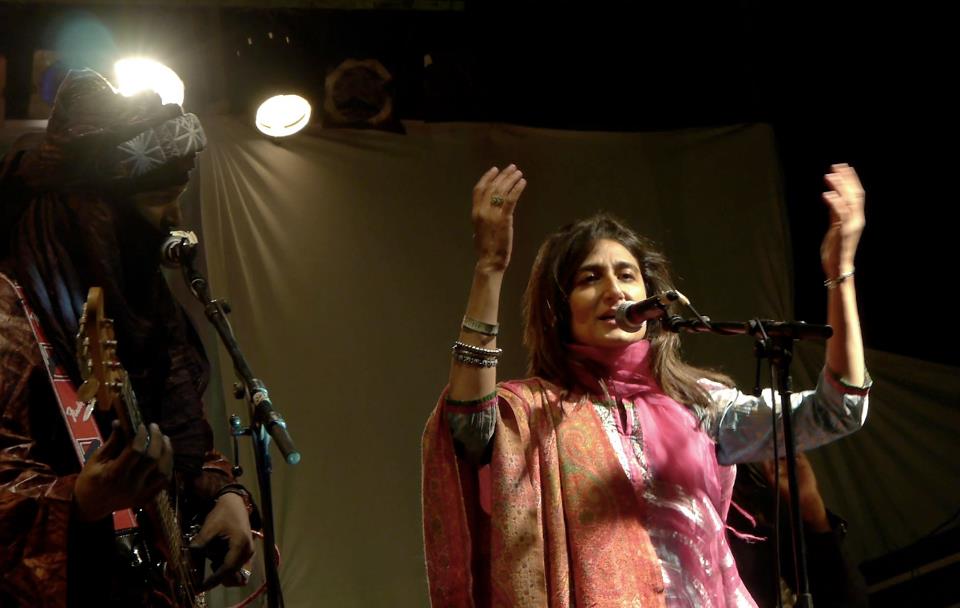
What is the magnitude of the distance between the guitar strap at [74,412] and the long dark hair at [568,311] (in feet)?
3.20

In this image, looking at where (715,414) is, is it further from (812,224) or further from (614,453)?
(812,224)

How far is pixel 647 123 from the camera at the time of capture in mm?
5328

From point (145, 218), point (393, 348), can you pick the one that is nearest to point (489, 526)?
point (145, 218)

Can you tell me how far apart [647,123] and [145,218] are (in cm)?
339

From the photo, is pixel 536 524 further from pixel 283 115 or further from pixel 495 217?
pixel 283 115

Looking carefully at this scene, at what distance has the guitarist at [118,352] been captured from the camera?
194 cm

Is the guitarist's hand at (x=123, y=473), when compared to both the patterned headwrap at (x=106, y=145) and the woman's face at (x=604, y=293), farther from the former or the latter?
the woman's face at (x=604, y=293)

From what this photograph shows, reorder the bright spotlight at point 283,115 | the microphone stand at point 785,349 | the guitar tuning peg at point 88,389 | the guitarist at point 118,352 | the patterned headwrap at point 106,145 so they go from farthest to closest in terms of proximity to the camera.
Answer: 1. the bright spotlight at point 283,115
2. the patterned headwrap at point 106,145
3. the microphone stand at point 785,349
4. the guitarist at point 118,352
5. the guitar tuning peg at point 88,389

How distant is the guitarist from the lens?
76.4 inches

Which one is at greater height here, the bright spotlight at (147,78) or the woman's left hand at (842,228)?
the bright spotlight at (147,78)

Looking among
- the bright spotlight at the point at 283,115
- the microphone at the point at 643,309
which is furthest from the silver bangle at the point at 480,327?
the bright spotlight at the point at 283,115

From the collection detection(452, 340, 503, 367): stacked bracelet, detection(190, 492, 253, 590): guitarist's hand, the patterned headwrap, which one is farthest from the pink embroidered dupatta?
the patterned headwrap

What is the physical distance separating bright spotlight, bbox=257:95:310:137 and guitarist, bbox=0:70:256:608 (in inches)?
86.0

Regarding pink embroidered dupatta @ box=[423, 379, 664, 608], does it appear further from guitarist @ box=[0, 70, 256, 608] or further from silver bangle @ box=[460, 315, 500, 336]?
guitarist @ box=[0, 70, 256, 608]
